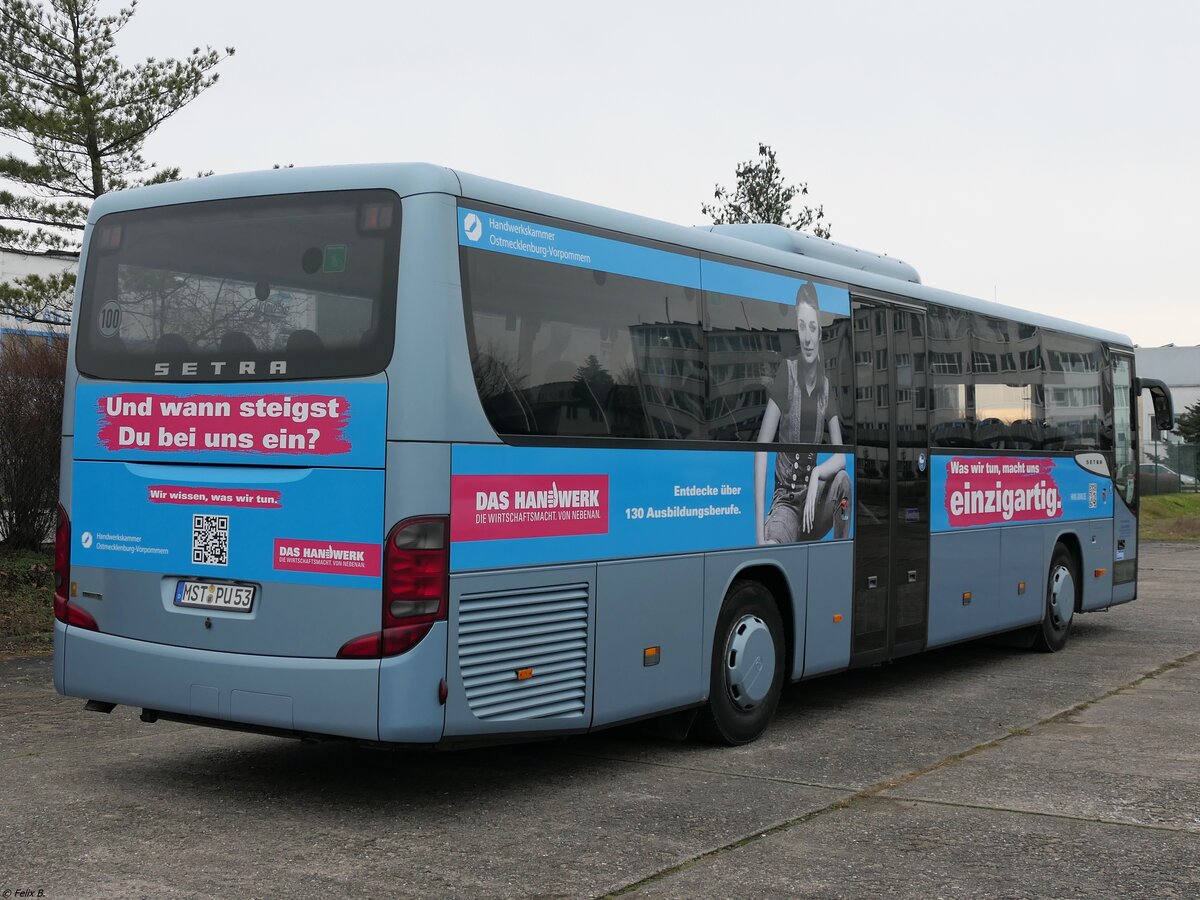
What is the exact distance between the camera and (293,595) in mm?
6551

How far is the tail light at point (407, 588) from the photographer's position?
20.7ft

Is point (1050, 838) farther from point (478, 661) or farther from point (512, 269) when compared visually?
point (512, 269)

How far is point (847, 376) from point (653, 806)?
3.79m

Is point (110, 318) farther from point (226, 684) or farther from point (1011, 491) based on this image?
point (1011, 491)

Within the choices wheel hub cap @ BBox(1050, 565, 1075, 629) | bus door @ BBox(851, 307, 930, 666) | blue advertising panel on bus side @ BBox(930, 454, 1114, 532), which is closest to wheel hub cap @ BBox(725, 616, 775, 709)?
bus door @ BBox(851, 307, 930, 666)

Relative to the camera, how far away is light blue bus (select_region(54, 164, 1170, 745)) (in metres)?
6.41

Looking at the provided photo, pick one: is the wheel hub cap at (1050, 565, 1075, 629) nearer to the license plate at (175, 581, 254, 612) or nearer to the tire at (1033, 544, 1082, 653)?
Answer: the tire at (1033, 544, 1082, 653)

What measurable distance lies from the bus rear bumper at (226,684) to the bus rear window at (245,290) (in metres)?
1.31

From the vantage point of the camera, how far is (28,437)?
14.6 metres

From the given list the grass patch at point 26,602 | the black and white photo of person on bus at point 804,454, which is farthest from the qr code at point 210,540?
the grass patch at point 26,602

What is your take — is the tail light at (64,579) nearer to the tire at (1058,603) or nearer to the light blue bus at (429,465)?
the light blue bus at (429,465)

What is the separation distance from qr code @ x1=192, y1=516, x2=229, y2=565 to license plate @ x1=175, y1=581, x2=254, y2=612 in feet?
0.37

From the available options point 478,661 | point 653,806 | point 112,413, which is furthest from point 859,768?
point 112,413

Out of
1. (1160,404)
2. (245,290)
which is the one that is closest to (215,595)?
(245,290)
